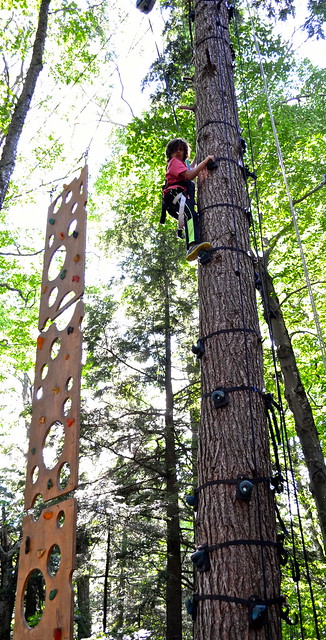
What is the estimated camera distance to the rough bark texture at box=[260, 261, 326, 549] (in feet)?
19.5

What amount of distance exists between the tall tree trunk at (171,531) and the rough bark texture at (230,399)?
5.59 meters

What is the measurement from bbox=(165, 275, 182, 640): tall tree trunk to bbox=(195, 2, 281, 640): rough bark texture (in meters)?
5.59

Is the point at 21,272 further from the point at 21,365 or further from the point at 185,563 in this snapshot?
the point at 185,563

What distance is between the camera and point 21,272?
468 inches

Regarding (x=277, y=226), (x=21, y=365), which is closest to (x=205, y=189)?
(x=277, y=226)

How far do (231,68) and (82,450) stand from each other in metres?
6.56

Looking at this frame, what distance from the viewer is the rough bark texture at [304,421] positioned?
5945mm

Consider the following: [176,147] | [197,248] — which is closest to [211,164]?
[197,248]

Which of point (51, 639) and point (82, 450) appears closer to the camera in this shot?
point (51, 639)

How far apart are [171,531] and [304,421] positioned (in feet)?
9.64

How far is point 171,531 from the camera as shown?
7.68 metres

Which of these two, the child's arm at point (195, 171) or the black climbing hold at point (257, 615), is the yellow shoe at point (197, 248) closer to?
the child's arm at point (195, 171)

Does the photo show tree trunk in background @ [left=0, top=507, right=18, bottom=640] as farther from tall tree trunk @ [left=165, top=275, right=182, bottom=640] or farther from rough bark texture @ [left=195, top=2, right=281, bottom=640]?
rough bark texture @ [left=195, top=2, right=281, bottom=640]

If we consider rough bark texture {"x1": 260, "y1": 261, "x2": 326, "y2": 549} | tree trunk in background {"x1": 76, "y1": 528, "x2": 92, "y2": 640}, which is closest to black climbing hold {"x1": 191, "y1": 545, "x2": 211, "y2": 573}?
rough bark texture {"x1": 260, "y1": 261, "x2": 326, "y2": 549}
